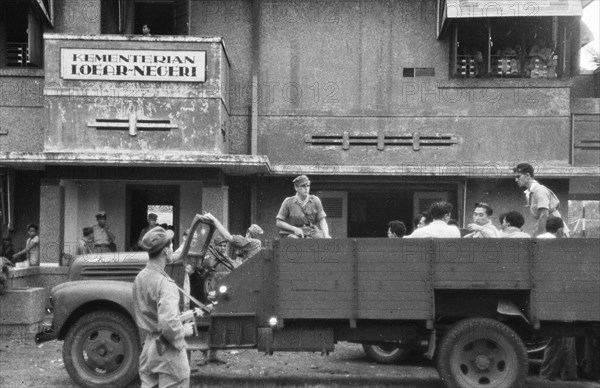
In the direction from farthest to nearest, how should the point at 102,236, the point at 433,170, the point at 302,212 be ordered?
1. the point at 433,170
2. the point at 102,236
3. the point at 302,212

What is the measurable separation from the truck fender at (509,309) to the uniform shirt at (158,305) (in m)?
3.87

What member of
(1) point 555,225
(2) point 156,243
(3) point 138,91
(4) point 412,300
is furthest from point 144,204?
(2) point 156,243

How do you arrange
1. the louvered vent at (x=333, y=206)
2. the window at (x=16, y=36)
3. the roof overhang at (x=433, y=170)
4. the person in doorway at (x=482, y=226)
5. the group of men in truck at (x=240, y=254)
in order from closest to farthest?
the group of men in truck at (x=240, y=254)
the person in doorway at (x=482, y=226)
the roof overhang at (x=433, y=170)
the window at (x=16, y=36)
the louvered vent at (x=333, y=206)

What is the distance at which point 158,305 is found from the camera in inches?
228

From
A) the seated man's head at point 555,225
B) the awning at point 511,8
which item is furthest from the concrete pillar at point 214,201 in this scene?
the seated man's head at point 555,225

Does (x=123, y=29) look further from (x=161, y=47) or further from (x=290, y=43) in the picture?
(x=290, y=43)

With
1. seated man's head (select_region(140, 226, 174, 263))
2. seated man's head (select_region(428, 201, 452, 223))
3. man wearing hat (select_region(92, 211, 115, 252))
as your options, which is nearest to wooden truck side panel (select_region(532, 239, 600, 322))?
seated man's head (select_region(428, 201, 452, 223))

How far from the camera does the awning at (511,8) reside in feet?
51.4

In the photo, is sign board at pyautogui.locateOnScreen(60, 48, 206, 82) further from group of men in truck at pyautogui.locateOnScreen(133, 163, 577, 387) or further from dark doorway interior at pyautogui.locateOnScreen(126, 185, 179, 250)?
group of men in truck at pyautogui.locateOnScreen(133, 163, 577, 387)

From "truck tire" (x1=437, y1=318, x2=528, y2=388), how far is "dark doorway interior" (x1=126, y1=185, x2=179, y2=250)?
9.74m

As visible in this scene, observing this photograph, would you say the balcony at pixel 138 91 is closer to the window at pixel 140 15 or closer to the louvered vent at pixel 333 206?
the window at pixel 140 15

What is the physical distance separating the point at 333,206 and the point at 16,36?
25.4 feet

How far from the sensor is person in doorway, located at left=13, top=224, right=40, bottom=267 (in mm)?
15422

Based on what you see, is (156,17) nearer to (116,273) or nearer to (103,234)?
(103,234)
